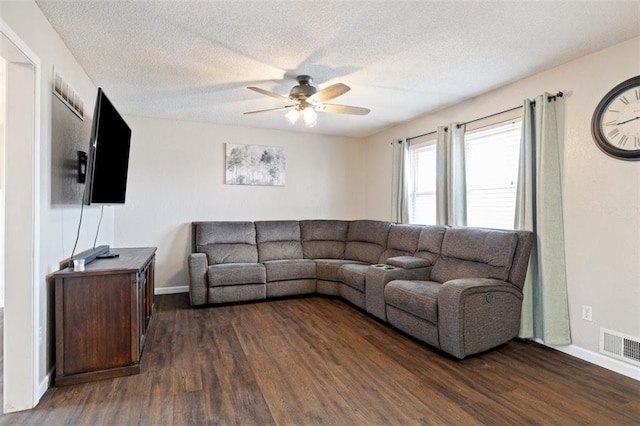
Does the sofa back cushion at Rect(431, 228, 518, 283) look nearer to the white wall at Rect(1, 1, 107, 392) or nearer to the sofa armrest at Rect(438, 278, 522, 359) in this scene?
the sofa armrest at Rect(438, 278, 522, 359)

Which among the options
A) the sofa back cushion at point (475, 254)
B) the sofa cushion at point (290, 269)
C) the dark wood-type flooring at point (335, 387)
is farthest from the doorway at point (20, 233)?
the sofa back cushion at point (475, 254)

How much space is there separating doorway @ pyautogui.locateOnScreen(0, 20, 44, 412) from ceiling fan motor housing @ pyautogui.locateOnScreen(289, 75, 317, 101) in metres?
1.85

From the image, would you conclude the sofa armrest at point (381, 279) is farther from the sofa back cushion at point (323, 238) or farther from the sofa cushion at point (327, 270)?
the sofa back cushion at point (323, 238)

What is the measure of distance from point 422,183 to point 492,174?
115cm

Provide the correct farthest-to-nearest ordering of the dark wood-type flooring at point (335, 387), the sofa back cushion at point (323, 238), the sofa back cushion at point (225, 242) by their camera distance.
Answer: the sofa back cushion at point (323, 238) → the sofa back cushion at point (225, 242) → the dark wood-type flooring at point (335, 387)

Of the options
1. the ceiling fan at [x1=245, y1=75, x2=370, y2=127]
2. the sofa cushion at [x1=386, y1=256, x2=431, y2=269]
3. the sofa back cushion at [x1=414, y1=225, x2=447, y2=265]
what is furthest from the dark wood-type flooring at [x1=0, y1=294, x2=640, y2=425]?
the ceiling fan at [x1=245, y1=75, x2=370, y2=127]

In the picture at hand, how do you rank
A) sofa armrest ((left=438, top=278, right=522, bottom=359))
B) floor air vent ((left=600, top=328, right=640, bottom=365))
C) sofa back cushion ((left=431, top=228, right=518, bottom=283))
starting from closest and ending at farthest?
floor air vent ((left=600, top=328, right=640, bottom=365))
sofa armrest ((left=438, top=278, right=522, bottom=359))
sofa back cushion ((left=431, top=228, right=518, bottom=283))

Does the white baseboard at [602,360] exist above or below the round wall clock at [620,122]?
below

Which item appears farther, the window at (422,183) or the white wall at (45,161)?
the window at (422,183)

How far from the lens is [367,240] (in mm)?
4984

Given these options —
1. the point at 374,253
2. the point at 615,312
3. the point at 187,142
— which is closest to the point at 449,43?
the point at 615,312

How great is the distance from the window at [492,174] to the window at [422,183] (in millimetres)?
625

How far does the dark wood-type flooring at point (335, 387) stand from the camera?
193 cm

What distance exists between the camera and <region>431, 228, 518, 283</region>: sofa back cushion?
2.95m
